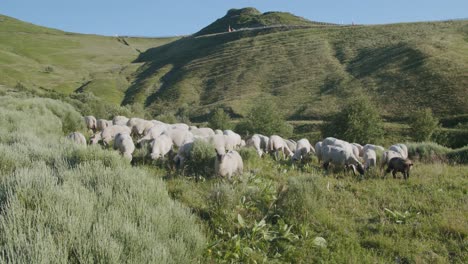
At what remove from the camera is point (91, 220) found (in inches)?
192

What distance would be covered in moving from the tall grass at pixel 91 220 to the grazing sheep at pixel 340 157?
26.6ft

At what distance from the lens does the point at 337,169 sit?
13.6 metres

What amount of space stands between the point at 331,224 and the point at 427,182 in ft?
16.0

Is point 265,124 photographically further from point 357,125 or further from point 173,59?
point 173,59

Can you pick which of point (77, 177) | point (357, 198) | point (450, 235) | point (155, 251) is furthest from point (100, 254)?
point (357, 198)

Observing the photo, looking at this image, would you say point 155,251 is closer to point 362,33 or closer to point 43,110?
point 43,110

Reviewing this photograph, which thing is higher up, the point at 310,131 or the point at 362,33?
the point at 362,33

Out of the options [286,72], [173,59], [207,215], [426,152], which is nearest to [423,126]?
[426,152]

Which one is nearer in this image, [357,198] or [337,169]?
[357,198]

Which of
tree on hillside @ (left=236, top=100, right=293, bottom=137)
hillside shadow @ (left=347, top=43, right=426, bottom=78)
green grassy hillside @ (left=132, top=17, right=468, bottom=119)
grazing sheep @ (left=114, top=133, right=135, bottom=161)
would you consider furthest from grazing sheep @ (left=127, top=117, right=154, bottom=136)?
hillside shadow @ (left=347, top=43, right=426, bottom=78)

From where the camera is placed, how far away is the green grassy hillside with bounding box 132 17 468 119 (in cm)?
5769

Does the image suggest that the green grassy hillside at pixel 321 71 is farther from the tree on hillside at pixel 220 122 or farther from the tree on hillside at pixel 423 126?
the tree on hillside at pixel 220 122

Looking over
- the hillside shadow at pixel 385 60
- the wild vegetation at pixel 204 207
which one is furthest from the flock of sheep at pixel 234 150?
the hillside shadow at pixel 385 60

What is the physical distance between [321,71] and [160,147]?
67.5m
